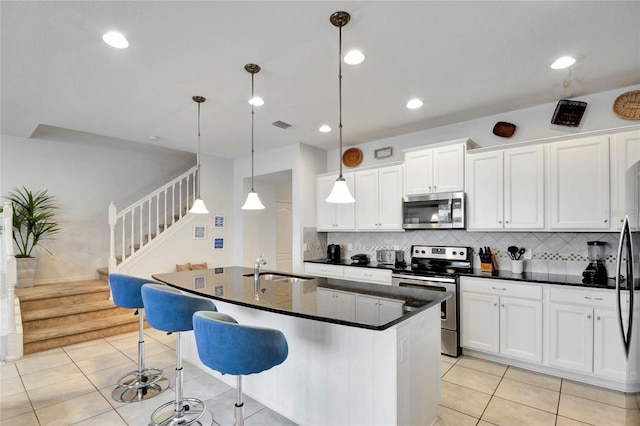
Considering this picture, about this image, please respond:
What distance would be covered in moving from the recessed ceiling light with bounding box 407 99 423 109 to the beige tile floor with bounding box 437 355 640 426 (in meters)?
2.87

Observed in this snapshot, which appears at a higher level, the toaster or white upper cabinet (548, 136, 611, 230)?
white upper cabinet (548, 136, 611, 230)

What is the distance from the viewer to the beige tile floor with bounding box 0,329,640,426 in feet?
7.89

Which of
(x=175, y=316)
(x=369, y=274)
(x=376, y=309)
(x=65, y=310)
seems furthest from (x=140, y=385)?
(x=369, y=274)

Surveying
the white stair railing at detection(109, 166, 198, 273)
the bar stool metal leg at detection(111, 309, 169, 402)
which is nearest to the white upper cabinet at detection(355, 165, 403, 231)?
the bar stool metal leg at detection(111, 309, 169, 402)

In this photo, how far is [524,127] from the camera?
369 centimetres

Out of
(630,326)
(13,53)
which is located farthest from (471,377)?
(13,53)

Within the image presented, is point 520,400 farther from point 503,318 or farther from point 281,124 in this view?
point 281,124

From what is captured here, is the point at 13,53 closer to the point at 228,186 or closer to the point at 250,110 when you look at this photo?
the point at 250,110

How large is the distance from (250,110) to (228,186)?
9.06ft

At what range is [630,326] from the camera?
150 cm

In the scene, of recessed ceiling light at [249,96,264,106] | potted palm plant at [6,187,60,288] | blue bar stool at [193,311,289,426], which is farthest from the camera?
potted palm plant at [6,187,60,288]

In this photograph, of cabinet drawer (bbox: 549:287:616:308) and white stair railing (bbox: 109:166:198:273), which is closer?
cabinet drawer (bbox: 549:287:616:308)

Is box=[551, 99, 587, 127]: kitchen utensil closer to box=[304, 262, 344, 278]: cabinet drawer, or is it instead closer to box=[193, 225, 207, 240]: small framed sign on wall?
box=[304, 262, 344, 278]: cabinet drawer

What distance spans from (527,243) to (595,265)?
622 mm
